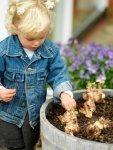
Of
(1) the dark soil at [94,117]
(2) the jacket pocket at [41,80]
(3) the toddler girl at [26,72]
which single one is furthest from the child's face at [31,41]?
(1) the dark soil at [94,117]

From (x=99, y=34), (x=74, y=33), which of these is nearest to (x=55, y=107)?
(x=74, y=33)

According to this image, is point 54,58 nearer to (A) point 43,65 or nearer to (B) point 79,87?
(A) point 43,65

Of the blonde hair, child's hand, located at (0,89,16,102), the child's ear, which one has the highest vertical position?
the blonde hair

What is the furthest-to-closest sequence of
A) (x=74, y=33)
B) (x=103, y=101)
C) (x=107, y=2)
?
(x=107, y=2)
(x=74, y=33)
(x=103, y=101)

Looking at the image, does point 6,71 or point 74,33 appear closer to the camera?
point 6,71

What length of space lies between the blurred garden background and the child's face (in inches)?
27.2

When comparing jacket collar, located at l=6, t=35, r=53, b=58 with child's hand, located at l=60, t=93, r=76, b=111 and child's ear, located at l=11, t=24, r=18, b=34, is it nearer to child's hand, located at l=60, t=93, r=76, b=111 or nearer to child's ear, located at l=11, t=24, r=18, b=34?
child's ear, located at l=11, t=24, r=18, b=34

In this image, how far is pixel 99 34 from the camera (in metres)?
7.66

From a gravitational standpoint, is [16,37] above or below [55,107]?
above

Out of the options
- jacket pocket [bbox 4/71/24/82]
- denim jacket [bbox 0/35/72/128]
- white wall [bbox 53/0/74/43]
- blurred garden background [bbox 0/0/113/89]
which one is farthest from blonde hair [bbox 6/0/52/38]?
white wall [bbox 53/0/74/43]

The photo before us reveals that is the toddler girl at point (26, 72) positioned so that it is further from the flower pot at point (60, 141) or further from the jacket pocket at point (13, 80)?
the flower pot at point (60, 141)

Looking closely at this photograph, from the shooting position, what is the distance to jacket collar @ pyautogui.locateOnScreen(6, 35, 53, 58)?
309 centimetres

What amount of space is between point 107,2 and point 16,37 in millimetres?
5645

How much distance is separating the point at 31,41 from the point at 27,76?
21cm
